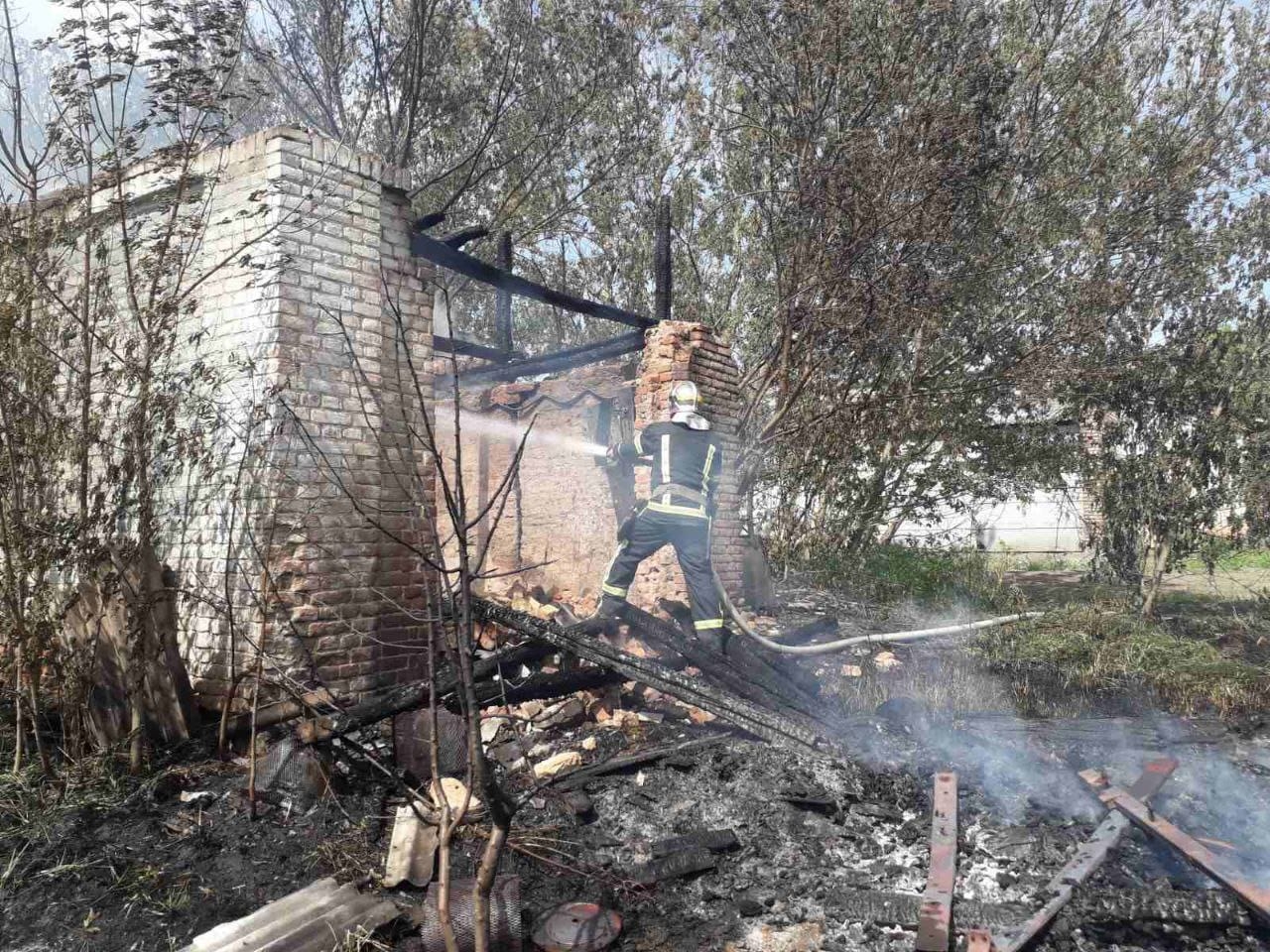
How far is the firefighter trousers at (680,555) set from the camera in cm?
643

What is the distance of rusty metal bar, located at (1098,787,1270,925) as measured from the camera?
326 centimetres

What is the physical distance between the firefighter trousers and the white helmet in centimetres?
78

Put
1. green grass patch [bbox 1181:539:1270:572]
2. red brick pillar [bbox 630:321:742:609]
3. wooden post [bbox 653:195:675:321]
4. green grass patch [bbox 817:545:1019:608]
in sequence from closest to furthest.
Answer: red brick pillar [bbox 630:321:742:609]
wooden post [bbox 653:195:675:321]
green grass patch [bbox 1181:539:1270:572]
green grass patch [bbox 817:545:1019:608]

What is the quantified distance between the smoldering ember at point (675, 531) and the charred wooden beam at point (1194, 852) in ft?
0.08

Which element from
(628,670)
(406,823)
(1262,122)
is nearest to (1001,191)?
(1262,122)

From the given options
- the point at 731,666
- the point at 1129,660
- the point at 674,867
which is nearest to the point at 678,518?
the point at 731,666

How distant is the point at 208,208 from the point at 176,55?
0.88 m

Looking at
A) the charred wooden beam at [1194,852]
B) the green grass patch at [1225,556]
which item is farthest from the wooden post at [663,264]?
the green grass patch at [1225,556]

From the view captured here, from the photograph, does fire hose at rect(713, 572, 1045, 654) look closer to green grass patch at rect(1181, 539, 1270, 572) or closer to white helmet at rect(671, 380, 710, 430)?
white helmet at rect(671, 380, 710, 430)

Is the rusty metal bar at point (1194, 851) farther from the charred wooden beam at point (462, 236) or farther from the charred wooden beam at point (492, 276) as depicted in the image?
the charred wooden beam at point (462, 236)

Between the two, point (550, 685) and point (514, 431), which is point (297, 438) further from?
point (514, 431)

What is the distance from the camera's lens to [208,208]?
17.0 ft

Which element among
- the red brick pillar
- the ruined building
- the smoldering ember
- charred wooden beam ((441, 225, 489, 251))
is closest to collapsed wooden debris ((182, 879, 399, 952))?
the smoldering ember

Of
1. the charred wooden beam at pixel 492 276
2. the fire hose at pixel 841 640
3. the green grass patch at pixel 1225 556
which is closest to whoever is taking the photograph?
the charred wooden beam at pixel 492 276
